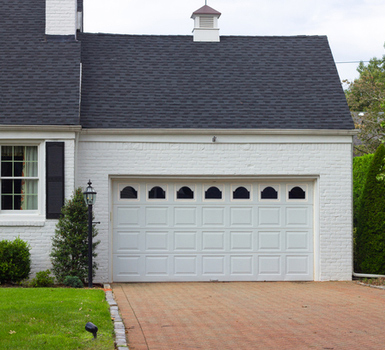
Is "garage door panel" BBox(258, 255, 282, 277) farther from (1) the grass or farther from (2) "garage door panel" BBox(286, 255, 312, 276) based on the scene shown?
(1) the grass

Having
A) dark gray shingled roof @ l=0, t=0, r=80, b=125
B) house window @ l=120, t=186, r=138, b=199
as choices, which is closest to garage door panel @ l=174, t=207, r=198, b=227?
house window @ l=120, t=186, r=138, b=199

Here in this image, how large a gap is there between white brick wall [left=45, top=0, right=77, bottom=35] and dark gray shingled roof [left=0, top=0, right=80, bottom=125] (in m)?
0.21

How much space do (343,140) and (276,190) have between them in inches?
75.8

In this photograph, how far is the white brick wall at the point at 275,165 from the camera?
558 inches

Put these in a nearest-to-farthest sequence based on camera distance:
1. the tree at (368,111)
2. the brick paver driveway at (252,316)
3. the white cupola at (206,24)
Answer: the brick paver driveway at (252,316)
the white cupola at (206,24)
the tree at (368,111)

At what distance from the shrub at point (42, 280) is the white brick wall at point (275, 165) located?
5.91ft

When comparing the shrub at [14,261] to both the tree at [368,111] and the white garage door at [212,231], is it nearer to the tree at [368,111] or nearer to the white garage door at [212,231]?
the white garage door at [212,231]

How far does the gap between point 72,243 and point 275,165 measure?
16.1 feet

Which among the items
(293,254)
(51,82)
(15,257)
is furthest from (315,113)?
(15,257)

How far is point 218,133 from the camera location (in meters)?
14.3

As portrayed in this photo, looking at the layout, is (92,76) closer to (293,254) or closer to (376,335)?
(293,254)

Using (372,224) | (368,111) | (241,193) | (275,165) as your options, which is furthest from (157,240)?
(368,111)

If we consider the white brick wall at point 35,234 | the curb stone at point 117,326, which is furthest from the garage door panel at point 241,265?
the white brick wall at point 35,234

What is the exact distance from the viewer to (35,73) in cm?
1433
